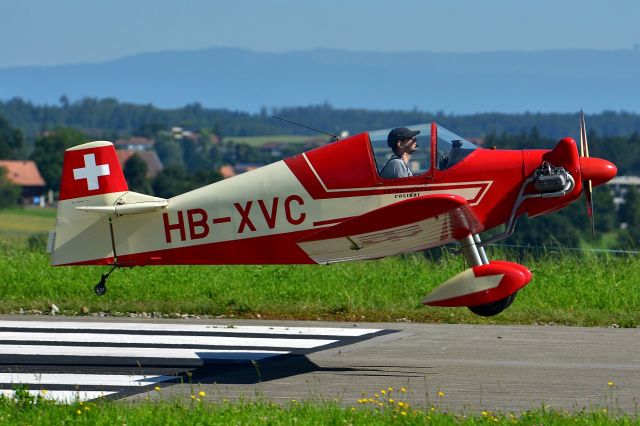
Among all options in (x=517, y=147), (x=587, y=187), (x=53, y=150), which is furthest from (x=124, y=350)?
(x=53, y=150)

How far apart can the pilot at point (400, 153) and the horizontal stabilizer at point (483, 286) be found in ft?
4.07

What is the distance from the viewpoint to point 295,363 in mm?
11570

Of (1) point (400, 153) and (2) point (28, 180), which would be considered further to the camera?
(2) point (28, 180)

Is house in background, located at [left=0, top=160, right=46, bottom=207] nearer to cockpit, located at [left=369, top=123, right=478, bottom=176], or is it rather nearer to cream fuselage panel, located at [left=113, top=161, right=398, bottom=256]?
cream fuselage panel, located at [left=113, top=161, right=398, bottom=256]

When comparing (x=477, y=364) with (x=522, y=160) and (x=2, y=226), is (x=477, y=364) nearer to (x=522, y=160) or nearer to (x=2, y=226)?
(x=522, y=160)

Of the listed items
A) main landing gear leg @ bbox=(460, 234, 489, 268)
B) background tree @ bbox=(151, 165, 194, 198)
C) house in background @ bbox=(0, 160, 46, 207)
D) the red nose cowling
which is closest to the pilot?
main landing gear leg @ bbox=(460, 234, 489, 268)

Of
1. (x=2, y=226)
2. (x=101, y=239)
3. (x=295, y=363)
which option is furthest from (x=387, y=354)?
(x=2, y=226)

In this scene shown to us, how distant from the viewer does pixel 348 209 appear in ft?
37.9

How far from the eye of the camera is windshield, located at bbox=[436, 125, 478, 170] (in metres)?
11.5

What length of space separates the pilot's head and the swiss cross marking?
3.08 m

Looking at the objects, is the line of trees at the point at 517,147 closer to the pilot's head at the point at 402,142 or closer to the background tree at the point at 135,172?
the background tree at the point at 135,172

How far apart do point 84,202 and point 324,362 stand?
307 cm

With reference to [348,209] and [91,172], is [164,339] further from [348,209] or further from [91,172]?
[348,209]

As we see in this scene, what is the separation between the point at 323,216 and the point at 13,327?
4378 mm
